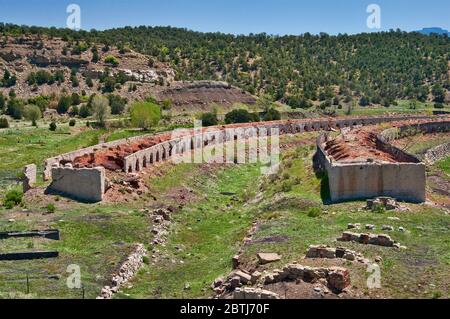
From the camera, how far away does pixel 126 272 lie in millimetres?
24859

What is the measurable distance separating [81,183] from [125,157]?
20.1 feet

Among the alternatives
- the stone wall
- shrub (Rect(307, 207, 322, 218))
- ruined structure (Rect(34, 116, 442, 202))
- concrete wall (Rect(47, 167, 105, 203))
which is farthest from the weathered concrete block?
the stone wall

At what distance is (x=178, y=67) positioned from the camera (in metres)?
116

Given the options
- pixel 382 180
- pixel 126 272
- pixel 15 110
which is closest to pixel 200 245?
pixel 126 272

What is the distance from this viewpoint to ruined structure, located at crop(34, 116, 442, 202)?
34312mm

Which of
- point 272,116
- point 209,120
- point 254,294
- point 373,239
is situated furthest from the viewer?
point 272,116

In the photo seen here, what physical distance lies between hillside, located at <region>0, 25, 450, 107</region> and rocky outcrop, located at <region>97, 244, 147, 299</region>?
77.0m

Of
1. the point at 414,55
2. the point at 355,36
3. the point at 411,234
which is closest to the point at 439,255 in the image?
the point at 411,234

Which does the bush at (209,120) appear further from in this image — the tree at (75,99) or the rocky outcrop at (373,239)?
the rocky outcrop at (373,239)

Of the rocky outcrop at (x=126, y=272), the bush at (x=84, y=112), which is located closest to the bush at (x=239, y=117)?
the bush at (x=84, y=112)

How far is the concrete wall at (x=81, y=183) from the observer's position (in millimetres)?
34156

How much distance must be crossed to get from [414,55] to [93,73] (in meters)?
73.3

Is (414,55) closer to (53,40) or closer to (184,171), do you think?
(53,40)

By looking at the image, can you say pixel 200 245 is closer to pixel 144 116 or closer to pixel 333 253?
pixel 333 253
